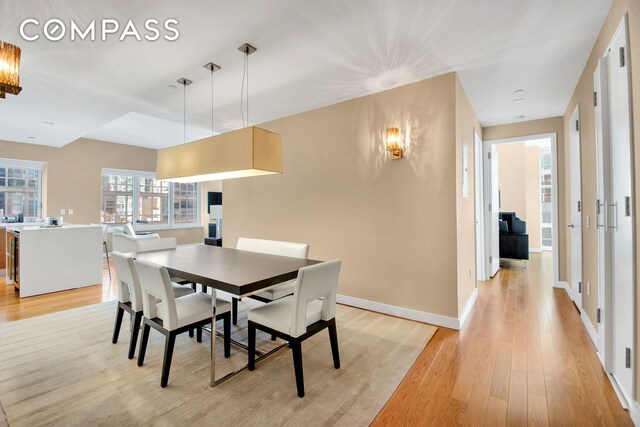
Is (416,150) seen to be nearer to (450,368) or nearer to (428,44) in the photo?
(428,44)

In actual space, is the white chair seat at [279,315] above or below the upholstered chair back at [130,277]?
below

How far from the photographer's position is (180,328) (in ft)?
6.64

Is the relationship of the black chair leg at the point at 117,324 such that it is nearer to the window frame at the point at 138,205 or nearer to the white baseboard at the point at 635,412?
the white baseboard at the point at 635,412

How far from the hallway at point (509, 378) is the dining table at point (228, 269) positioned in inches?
40.1

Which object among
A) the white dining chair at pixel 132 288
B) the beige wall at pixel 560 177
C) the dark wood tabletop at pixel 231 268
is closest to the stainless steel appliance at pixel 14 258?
the dark wood tabletop at pixel 231 268

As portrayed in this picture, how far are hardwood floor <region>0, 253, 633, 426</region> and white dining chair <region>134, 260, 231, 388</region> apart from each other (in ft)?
4.26

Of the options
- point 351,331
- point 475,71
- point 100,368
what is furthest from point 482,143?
point 100,368

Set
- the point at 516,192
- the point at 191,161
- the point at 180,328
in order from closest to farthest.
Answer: the point at 180,328
the point at 191,161
the point at 516,192

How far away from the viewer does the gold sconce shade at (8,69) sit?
162 centimetres

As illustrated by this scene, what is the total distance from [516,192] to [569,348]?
6.41 m

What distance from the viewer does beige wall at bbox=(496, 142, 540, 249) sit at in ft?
25.5

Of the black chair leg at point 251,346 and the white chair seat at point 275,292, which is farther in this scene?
the white chair seat at point 275,292

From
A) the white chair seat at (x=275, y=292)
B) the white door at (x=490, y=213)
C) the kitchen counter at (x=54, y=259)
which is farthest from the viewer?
the white door at (x=490, y=213)

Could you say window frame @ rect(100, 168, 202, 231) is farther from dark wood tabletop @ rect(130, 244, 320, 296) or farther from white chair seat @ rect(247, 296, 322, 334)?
white chair seat @ rect(247, 296, 322, 334)
